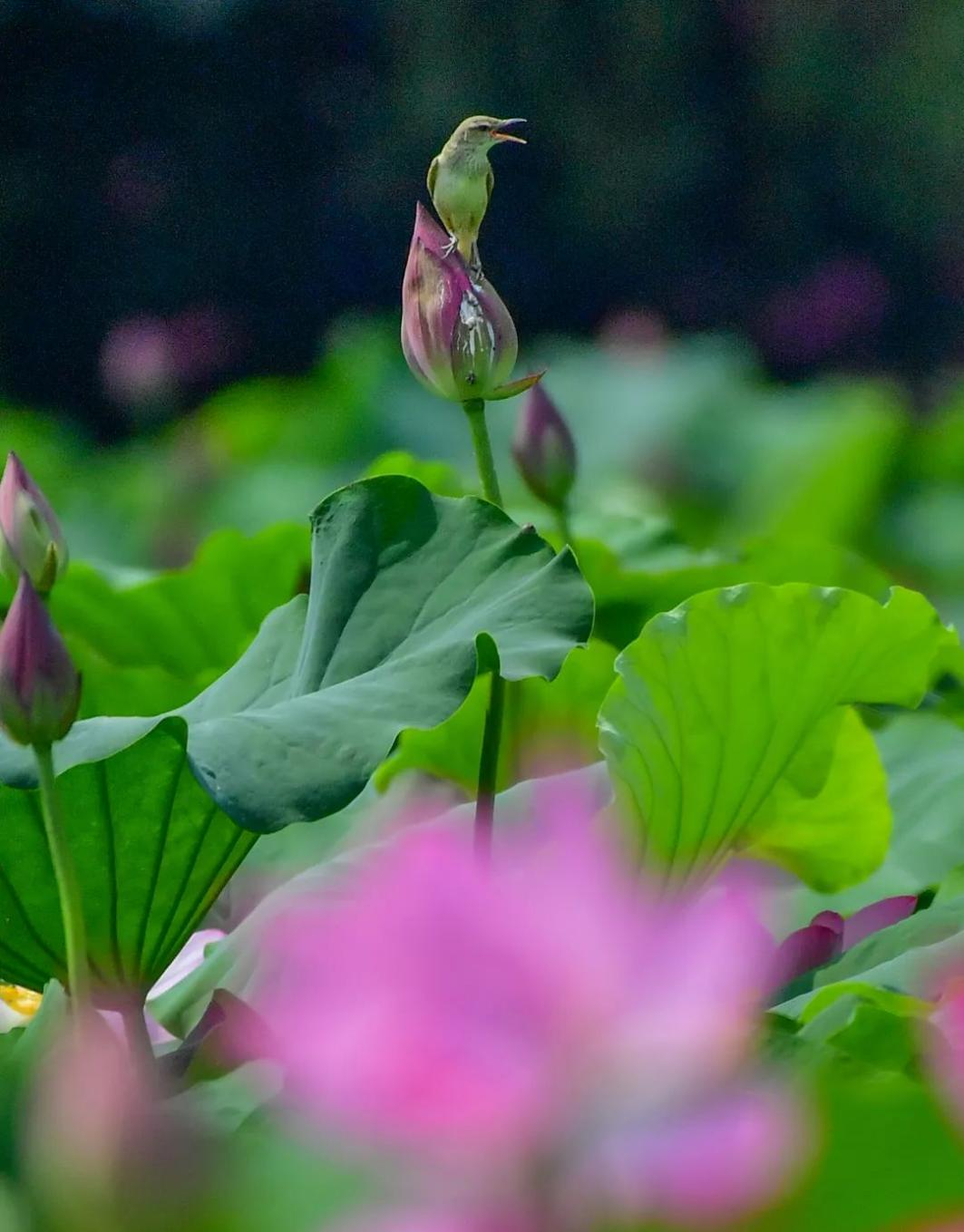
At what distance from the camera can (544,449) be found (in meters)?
0.91

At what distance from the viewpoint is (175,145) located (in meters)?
5.83

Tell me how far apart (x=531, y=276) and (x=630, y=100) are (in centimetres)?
62

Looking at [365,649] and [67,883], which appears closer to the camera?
[67,883]

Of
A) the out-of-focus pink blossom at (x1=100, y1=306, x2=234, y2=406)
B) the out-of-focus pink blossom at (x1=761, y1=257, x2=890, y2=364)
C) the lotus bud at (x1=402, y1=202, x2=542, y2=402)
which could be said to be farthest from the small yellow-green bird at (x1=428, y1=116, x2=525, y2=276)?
the out-of-focus pink blossom at (x1=761, y1=257, x2=890, y2=364)

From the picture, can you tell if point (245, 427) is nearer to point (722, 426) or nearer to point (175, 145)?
point (722, 426)

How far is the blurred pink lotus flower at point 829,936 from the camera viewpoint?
602mm

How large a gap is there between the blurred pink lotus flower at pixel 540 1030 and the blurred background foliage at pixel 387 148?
5.51 meters

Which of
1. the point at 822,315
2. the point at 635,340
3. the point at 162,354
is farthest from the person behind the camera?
the point at 822,315

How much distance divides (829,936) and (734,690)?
0.09m

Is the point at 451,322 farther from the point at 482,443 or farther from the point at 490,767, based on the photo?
the point at 490,767

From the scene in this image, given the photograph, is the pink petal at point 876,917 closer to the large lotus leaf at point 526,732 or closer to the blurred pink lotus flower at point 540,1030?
the large lotus leaf at point 526,732

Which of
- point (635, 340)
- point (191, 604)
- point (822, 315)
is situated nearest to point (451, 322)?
point (191, 604)

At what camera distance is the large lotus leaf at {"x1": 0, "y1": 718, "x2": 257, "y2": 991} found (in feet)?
1.99

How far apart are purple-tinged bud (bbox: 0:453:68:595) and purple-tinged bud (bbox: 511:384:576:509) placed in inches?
12.6
